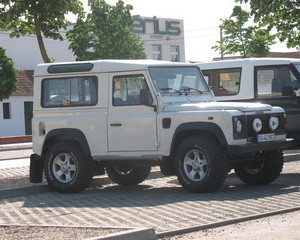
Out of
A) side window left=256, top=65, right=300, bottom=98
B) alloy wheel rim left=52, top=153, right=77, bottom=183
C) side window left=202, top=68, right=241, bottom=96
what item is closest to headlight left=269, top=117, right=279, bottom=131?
side window left=256, top=65, right=300, bottom=98

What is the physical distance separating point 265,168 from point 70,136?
130 inches

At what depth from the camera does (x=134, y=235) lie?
7.79m

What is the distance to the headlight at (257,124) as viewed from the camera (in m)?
11.5

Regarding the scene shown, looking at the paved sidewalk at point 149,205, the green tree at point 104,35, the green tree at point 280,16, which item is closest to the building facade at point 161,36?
the green tree at point 104,35

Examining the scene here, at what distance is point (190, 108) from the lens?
1170 cm

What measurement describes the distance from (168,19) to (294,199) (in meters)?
54.4

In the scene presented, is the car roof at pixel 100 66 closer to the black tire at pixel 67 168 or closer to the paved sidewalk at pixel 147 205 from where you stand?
the black tire at pixel 67 168

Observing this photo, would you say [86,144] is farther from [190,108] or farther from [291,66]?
[291,66]

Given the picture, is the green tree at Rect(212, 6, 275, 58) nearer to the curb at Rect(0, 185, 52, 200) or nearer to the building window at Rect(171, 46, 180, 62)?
the building window at Rect(171, 46, 180, 62)

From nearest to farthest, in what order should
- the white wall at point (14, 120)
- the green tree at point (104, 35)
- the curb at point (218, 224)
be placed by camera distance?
1. the curb at point (218, 224)
2. the green tree at point (104, 35)
3. the white wall at point (14, 120)

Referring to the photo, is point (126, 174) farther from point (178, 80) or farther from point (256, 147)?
point (256, 147)

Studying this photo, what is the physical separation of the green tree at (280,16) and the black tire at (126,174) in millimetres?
7491

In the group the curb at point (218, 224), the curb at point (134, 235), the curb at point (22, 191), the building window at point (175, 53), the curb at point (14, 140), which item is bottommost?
the curb at point (14, 140)

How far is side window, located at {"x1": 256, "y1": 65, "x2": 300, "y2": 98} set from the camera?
587 inches
